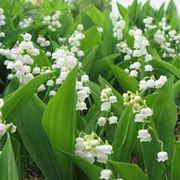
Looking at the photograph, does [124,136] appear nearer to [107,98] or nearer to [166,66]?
[107,98]

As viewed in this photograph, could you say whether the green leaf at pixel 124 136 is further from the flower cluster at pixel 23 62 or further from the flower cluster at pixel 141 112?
the flower cluster at pixel 23 62

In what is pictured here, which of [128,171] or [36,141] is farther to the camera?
[36,141]

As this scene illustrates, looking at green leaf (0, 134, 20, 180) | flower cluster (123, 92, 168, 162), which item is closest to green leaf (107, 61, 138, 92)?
flower cluster (123, 92, 168, 162)

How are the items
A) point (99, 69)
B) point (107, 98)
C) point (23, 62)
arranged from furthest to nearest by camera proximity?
point (99, 69), point (23, 62), point (107, 98)

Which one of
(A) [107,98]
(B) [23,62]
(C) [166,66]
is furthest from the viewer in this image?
(C) [166,66]

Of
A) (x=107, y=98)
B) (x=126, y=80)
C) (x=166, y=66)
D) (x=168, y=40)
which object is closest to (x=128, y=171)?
(x=107, y=98)

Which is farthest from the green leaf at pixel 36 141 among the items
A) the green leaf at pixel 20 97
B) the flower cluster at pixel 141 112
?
the flower cluster at pixel 141 112

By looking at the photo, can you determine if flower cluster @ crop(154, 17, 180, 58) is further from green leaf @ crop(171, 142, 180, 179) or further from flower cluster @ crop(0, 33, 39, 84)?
green leaf @ crop(171, 142, 180, 179)
